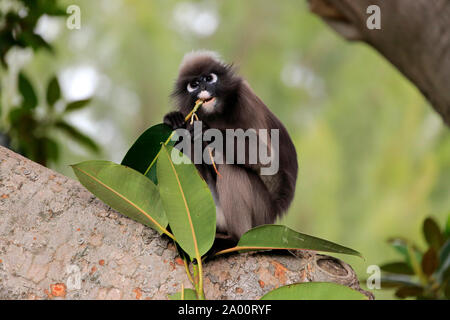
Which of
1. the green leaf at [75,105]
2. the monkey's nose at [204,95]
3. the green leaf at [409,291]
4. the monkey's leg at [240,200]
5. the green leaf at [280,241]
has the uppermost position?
the green leaf at [75,105]

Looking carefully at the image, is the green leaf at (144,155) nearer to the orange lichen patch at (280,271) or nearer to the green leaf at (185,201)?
the green leaf at (185,201)

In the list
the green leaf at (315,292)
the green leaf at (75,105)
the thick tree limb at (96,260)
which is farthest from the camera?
the green leaf at (75,105)

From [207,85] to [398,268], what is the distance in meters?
1.25

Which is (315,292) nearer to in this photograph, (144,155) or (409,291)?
(144,155)

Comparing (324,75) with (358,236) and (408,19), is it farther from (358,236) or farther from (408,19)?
(408,19)

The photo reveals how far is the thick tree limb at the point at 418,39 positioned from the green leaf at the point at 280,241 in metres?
1.11

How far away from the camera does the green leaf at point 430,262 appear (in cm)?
197

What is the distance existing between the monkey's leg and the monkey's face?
0.32 meters

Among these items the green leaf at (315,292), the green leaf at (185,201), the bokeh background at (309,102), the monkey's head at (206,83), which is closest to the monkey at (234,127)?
the monkey's head at (206,83)

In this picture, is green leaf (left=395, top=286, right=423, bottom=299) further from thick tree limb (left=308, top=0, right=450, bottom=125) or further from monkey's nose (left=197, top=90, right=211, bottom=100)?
monkey's nose (left=197, top=90, right=211, bottom=100)

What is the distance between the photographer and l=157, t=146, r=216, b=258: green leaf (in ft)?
3.84

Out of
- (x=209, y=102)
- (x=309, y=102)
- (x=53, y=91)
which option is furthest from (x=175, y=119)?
(x=309, y=102)

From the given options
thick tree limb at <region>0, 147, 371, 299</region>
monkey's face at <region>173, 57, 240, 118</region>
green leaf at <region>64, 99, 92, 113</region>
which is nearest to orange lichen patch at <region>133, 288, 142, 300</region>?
thick tree limb at <region>0, 147, 371, 299</region>

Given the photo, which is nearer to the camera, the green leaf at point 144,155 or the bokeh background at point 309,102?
the green leaf at point 144,155
